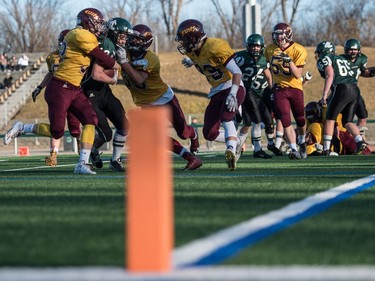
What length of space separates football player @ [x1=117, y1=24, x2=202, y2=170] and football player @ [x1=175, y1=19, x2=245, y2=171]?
1.21ft

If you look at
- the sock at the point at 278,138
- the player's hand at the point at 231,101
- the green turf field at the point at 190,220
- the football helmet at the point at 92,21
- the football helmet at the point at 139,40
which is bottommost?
the sock at the point at 278,138

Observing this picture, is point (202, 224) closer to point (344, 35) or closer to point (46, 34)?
point (344, 35)

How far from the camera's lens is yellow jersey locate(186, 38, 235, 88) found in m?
10.1

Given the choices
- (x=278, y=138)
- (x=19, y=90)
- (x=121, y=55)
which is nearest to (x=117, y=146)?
(x=121, y=55)

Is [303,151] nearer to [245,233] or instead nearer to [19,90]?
[245,233]

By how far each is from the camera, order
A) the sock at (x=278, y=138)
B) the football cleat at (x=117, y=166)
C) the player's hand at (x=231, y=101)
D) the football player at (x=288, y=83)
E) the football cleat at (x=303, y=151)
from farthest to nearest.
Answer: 1. the sock at (x=278, y=138)
2. the football cleat at (x=303, y=151)
3. the football player at (x=288, y=83)
4. the football cleat at (x=117, y=166)
5. the player's hand at (x=231, y=101)

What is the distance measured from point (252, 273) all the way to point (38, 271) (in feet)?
2.39

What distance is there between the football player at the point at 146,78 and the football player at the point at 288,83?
2605 millimetres

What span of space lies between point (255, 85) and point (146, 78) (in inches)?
206

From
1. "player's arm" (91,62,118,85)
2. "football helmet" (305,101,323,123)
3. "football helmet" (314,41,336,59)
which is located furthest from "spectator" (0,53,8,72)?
"player's arm" (91,62,118,85)

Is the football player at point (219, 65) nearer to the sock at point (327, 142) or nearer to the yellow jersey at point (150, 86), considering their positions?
the yellow jersey at point (150, 86)

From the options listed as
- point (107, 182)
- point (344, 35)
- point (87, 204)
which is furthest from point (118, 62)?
point (344, 35)

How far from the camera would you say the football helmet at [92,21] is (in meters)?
9.68

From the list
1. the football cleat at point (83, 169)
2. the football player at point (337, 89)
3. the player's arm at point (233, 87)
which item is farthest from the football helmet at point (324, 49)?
the football cleat at point (83, 169)
